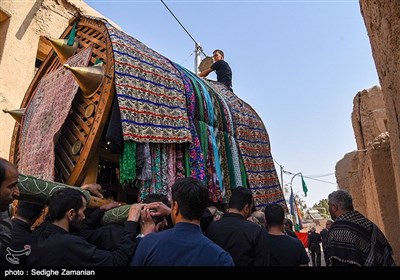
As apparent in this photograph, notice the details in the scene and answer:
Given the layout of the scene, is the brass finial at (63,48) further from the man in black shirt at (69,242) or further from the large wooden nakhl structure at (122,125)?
the man in black shirt at (69,242)

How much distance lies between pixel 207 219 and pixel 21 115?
262cm

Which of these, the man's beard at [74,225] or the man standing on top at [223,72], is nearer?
the man's beard at [74,225]

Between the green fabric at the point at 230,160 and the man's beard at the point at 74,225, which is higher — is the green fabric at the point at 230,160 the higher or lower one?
the higher one

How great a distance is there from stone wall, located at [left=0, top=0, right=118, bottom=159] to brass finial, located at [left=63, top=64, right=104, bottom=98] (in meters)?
3.38

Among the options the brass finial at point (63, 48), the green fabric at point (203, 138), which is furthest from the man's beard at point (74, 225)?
the brass finial at point (63, 48)

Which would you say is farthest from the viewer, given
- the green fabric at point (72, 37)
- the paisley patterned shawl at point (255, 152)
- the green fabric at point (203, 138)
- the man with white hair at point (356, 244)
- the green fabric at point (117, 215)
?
the paisley patterned shawl at point (255, 152)

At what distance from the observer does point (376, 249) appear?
2637 millimetres

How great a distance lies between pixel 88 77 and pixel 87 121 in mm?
408

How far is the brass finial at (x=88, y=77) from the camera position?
9.84 feet

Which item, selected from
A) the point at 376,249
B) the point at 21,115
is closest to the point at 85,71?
the point at 21,115

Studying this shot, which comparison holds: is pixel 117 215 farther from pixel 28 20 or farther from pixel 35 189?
pixel 28 20

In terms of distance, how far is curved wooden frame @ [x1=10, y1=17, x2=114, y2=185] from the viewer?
299 cm

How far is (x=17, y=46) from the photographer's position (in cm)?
611

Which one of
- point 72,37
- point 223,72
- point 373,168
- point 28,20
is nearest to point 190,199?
point 72,37
